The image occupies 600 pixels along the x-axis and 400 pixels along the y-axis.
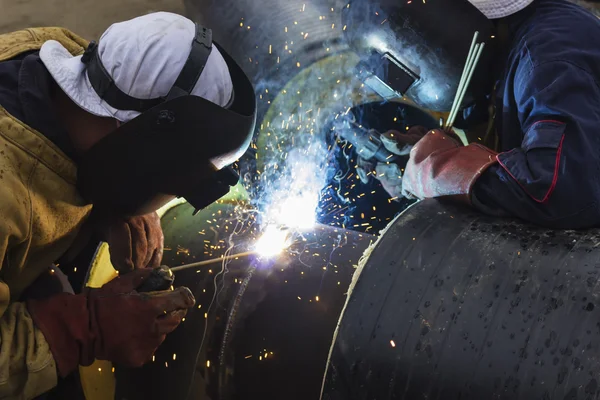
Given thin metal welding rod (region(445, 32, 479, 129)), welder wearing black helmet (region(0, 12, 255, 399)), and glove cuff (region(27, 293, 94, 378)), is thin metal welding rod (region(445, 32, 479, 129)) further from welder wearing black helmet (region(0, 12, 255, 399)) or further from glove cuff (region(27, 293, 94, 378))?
glove cuff (region(27, 293, 94, 378))

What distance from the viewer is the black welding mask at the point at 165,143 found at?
1.66m

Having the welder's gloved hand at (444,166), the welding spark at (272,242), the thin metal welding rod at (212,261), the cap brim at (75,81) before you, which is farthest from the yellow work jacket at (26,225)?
the welder's gloved hand at (444,166)

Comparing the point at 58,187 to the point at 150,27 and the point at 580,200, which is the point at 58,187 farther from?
the point at 580,200

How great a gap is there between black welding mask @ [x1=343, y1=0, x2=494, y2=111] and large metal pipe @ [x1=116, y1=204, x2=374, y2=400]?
0.79 metres

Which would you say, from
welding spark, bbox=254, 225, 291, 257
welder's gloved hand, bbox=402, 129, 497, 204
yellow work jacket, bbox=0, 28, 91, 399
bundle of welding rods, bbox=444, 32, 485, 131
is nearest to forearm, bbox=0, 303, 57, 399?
yellow work jacket, bbox=0, 28, 91, 399

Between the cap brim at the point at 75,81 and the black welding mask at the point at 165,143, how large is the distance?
0.03m

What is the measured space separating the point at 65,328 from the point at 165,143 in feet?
1.81

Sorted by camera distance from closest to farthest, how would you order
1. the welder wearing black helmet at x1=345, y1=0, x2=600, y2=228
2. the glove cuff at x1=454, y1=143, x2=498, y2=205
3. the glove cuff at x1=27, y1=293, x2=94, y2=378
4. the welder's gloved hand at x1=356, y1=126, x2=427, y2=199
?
1. the glove cuff at x1=27, y1=293, x2=94, y2=378
2. the glove cuff at x1=454, y1=143, x2=498, y2=205
3. the welder wearing black helmet at x1=345, y1=0, x2=600, y2=228
4. the welder's gloved hand at x1=356, y1=126, x2=427, y2=199

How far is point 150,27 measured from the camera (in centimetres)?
169

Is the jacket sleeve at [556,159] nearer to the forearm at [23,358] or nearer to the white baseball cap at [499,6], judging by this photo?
the white baseball cap at [499,6]

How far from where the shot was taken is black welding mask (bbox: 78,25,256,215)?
1.66 metres

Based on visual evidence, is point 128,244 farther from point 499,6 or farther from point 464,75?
point 499,6

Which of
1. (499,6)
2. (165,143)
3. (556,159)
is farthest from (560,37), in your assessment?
(165,143)

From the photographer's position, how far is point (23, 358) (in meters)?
1.58
